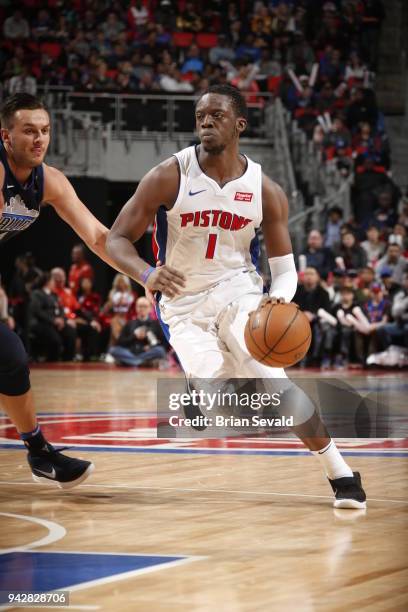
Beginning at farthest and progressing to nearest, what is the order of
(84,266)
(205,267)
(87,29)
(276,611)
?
(87,29) < (84,266) < (205,267) < (276,611)

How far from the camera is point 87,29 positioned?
19.2 meters

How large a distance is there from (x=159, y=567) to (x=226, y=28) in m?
17.3

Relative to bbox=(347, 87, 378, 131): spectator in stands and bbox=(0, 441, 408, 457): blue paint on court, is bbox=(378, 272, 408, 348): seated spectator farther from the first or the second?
bbox=(0, 441, 408, 457): blue paint on court

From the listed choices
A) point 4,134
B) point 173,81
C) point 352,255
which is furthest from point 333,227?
point 4,134

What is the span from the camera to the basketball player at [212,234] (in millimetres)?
5004

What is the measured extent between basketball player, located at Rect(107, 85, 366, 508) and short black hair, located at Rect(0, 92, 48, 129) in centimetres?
62

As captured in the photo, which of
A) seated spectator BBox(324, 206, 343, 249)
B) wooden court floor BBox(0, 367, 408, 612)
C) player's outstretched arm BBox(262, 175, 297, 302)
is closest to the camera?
wooden court floor BBox(0, 367, 408, 612)

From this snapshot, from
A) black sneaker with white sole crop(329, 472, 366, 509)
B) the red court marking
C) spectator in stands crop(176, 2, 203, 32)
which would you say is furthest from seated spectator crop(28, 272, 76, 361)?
black sneaker with white sole crop(329, 472, 366, 509)

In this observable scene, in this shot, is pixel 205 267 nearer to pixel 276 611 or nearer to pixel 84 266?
pixel 276 611

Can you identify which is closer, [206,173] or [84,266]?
[206,173]

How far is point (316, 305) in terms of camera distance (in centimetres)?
1433

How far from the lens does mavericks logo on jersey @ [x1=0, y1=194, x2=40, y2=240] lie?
5230 millimetres

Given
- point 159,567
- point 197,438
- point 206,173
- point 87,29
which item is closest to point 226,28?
point 87,29

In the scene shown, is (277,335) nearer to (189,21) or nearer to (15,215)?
(15,215)
